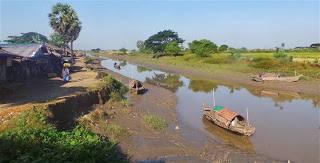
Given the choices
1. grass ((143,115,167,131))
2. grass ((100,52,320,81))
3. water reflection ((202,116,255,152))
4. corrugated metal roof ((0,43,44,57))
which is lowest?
water reflection ((202,116,255,152))

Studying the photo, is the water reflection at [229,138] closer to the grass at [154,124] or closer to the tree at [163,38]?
the grass at [154,124]

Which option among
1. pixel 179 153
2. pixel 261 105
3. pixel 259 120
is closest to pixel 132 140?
pixel 179 153

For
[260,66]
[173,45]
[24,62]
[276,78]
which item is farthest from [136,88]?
[173,45]

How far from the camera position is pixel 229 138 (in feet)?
40.6

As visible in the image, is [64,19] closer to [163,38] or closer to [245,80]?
[245,80]

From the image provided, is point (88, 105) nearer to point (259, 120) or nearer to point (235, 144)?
point (235, 144)

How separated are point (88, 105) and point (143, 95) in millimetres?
7952

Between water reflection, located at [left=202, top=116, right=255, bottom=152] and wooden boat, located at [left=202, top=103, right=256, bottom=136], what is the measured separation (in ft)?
0.88

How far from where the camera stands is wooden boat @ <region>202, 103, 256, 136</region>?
12050 millimetres

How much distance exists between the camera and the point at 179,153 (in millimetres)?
10195

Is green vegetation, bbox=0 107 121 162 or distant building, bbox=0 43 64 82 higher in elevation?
distant building, bbox=0 43 64 82

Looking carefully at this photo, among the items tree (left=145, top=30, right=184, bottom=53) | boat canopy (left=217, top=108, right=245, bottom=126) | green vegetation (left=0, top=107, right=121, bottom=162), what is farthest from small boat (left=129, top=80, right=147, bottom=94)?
tree (left=145, top=30, right=184, bottom=53)

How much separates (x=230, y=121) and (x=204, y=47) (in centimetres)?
4832

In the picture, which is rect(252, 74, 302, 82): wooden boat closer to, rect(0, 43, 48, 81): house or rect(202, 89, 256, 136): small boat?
rect(202, 89, 256, 136): small boat
